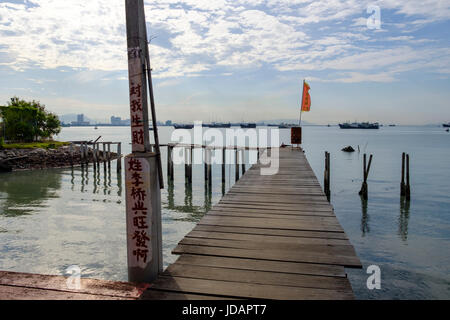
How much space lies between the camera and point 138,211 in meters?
3.50

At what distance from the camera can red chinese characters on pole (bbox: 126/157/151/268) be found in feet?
11.4

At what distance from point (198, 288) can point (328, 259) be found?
1.66 metres

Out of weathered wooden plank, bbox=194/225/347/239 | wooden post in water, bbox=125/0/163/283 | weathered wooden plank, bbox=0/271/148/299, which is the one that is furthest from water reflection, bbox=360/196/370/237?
weathered wooden plank, bbox=0/271/148/299

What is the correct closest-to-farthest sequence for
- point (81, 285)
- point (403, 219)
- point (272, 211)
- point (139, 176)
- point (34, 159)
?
point (81, 285) < point (139, 176) < point (272, 211) < point (403, 219) < point (34, 159)

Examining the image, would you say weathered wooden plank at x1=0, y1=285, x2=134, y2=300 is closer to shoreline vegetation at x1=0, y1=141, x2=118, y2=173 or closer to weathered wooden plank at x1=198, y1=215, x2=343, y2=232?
weathered wooden plank at x1=198, y1=215, x2=343, y2=232

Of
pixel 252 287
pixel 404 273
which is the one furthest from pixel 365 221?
pixel 252 287

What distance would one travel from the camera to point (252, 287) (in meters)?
3.13

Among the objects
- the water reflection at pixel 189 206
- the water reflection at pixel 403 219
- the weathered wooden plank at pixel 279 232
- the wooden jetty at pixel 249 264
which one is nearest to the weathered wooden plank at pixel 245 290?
the wooden jetty at pixel 249 264

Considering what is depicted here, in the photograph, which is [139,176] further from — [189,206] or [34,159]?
[34,159]

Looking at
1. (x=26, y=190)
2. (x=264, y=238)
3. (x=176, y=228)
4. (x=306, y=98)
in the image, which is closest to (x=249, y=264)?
(x=264, y=238)

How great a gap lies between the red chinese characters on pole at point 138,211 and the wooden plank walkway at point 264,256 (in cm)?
36

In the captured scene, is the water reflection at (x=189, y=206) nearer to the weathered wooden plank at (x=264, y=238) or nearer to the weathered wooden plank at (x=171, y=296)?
the weathered wooden plank at (x=264, y=238)

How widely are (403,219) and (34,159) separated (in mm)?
31467
